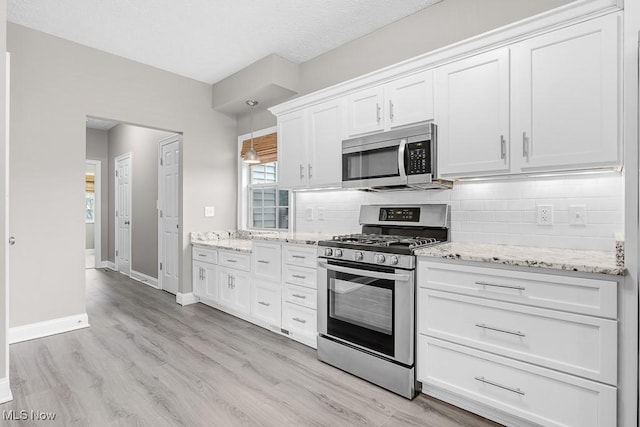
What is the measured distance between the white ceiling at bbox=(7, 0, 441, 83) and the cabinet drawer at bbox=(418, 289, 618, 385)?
2.35 meters

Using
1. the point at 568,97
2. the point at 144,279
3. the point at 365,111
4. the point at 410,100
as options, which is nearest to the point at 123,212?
the point at 144,279

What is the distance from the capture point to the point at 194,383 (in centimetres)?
228

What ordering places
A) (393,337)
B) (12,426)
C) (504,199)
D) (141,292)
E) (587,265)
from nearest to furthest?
(587,265) → (12,426) → (393,337) → (504,199) → (141,292)

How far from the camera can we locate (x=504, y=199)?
7.86 ft

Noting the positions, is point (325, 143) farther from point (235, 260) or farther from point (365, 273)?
point (235, 260)

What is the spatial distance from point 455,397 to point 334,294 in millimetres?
998

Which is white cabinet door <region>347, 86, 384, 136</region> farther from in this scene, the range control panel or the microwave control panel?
the range control panel

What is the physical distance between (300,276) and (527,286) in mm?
1691

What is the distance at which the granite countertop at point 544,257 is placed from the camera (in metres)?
1.54

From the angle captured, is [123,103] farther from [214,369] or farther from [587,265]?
[587,265]

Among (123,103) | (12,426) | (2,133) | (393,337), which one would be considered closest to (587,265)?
(393,337)

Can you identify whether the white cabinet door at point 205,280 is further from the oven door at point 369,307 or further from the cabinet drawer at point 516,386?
the cabinet drawer at point 516,386

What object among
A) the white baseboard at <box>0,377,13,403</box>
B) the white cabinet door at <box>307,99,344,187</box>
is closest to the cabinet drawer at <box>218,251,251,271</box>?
the white cabinet door at <box>307,99,344,187</box>

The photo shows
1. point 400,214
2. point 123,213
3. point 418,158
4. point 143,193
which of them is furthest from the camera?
point 123,213
